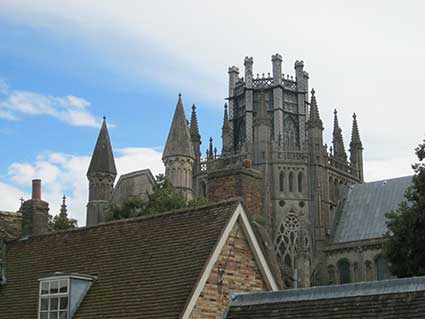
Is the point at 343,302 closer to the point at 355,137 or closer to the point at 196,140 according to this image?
the point at 196,140

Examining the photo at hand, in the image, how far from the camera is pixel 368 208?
74.1 meters

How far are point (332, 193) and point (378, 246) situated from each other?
9925mm

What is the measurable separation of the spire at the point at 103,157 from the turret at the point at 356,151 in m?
28.5

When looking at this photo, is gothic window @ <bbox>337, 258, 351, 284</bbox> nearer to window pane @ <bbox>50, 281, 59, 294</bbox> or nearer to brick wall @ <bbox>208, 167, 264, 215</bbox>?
brick wall @ <bbox>208, 167, 264, 215</bbox>

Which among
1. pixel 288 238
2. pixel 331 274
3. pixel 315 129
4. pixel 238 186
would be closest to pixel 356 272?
pixel 331 274

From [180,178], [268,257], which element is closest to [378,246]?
[180,178]

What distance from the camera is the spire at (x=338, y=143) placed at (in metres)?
82.6

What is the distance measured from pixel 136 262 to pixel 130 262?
21cm

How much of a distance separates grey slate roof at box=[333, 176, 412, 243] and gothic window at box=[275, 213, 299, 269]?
148 inches

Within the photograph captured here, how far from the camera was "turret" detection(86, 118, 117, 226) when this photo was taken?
204ft

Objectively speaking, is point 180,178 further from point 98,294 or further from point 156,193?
point 98,294

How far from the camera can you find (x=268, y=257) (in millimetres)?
19156

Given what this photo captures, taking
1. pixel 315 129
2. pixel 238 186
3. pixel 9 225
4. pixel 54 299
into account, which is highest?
pixel 315 129

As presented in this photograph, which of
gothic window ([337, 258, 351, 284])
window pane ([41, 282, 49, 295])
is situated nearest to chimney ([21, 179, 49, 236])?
window pane ([41, 282, 49, 295])
